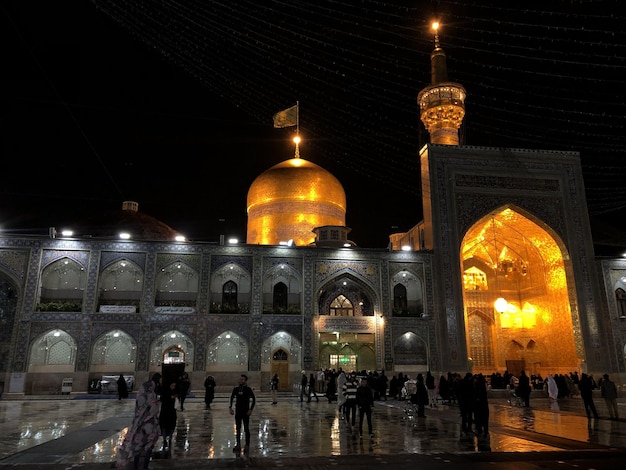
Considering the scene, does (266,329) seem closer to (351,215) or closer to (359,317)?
(359,317)

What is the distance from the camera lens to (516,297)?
1259 inches

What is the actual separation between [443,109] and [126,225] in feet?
70.5

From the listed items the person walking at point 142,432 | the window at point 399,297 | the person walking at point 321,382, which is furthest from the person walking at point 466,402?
the window at point 399,297

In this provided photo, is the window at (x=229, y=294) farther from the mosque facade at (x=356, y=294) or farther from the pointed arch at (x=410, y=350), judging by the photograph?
the pointed arch at (x=410, y=350)

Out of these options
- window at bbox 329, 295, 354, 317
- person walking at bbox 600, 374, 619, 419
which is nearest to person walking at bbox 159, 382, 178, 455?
person walking at bbox 600, 374, 619, 419

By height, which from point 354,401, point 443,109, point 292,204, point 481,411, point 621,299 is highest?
point 443,109

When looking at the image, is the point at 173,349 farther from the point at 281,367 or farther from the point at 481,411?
the point at 481,411

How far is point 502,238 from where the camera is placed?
3180cm

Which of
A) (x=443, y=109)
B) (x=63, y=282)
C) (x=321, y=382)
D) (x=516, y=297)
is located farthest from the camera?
(x=516, y=297)

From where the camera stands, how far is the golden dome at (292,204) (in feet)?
107

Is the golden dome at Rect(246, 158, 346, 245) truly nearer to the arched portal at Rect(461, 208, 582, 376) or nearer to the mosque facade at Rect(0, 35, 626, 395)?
the mosque facade at Rect(0, 35, 626, 395)

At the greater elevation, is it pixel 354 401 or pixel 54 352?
pixel 54 352

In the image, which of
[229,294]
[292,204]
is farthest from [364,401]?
[292,204]

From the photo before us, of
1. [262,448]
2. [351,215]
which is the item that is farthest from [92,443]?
[351,215]
